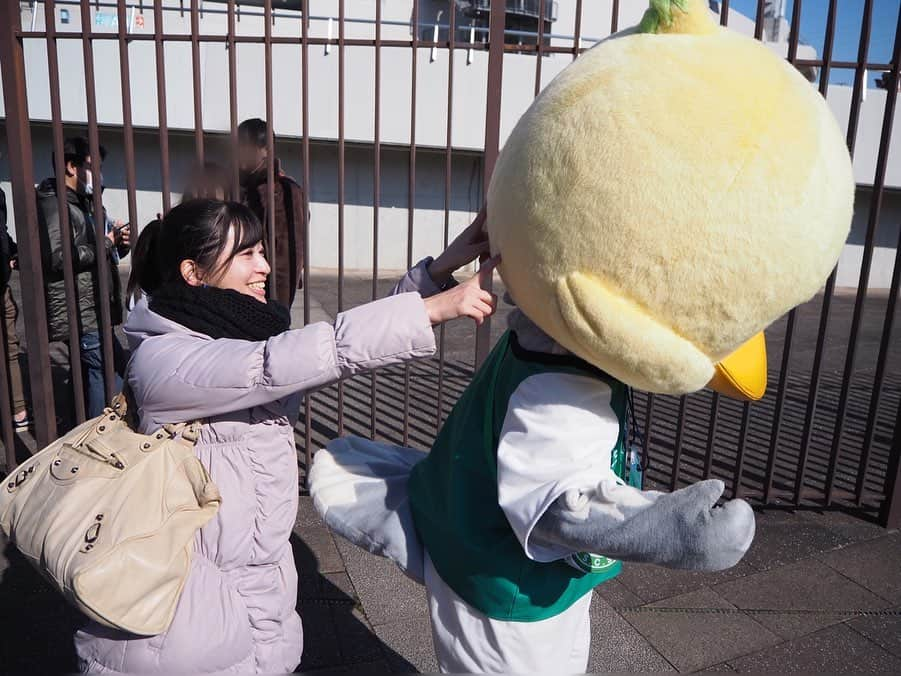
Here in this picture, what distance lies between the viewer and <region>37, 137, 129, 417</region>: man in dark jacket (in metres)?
4.06

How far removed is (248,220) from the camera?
81.8 inches

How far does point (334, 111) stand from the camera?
495 inches

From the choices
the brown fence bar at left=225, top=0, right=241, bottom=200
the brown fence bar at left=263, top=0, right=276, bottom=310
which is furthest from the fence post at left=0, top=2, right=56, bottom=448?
the brown fence bar at left=263, top=0, right=276, bottom=310

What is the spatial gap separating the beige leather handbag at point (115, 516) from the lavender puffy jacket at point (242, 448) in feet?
0.28

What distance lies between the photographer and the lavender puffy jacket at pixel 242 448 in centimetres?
162

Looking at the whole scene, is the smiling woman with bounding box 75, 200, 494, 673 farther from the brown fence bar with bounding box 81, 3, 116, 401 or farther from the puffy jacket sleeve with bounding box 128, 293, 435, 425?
the brown fence bar with bounding box 81, 3, 116, 401

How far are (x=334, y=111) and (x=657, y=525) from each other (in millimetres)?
12200

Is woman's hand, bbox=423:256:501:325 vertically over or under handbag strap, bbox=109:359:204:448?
over

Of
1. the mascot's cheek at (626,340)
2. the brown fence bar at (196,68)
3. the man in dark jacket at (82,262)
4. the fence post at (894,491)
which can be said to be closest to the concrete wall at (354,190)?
the man in dark jacket at (82,262)

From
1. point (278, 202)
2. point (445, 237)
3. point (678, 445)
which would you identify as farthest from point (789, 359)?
point (278, 202)

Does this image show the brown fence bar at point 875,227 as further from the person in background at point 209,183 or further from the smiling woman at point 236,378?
the person in background at point 209,183

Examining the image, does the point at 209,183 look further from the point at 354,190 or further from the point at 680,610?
the point at 354,190

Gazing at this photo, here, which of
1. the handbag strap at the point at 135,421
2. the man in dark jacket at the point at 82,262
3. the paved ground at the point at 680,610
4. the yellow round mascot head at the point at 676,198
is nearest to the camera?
the yellow round mascot head at the point at 676,198

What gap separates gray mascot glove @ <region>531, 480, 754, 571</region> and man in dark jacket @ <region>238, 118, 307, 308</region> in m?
2.61
